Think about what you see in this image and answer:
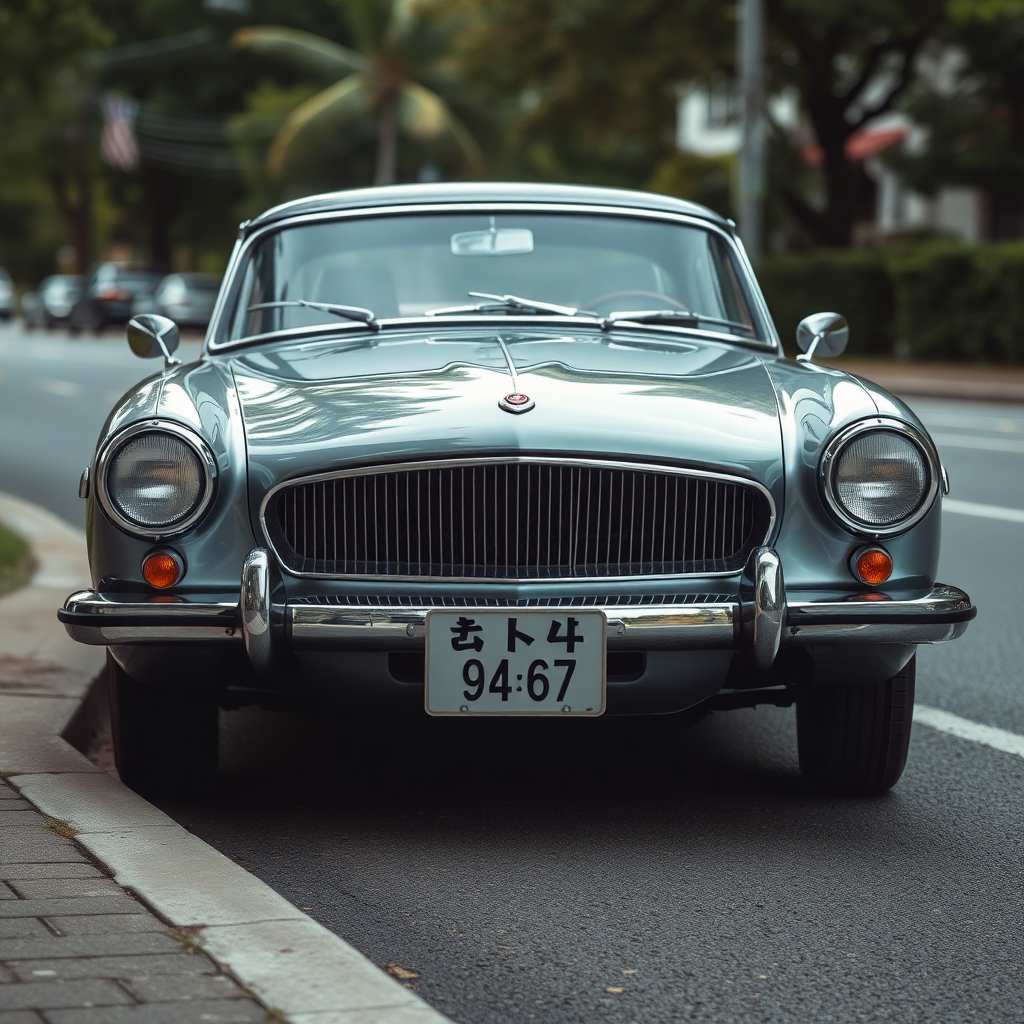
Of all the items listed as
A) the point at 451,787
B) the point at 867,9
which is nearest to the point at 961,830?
the point at 451,787

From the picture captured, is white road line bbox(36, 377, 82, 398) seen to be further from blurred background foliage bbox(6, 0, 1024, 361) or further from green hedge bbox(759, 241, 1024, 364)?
green hedge bbox(759, 241, 1024, 364)

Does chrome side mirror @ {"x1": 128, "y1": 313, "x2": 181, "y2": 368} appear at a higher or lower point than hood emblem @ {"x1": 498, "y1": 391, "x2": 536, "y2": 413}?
higher

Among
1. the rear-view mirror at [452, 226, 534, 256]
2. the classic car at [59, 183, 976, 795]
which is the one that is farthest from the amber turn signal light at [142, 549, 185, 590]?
the rear-view mirror at [452, 226, 534, 256]

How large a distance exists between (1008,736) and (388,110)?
46.2 meters

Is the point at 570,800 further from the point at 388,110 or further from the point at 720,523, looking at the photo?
the point at 388,110

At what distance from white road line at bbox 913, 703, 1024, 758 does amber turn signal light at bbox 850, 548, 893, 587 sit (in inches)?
46.5

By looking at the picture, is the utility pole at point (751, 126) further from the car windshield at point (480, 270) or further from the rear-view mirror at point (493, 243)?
the rear-view mirror at point (493, 243)

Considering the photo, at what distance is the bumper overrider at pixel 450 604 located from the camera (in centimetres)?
390

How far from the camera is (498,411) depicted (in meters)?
4.10

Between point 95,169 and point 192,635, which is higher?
point 95,169

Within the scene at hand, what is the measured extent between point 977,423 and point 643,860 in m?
13.3

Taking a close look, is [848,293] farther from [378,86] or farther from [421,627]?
[378,86]

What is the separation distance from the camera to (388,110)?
163 feet

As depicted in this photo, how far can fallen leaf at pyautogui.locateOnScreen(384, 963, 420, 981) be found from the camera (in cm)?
326
